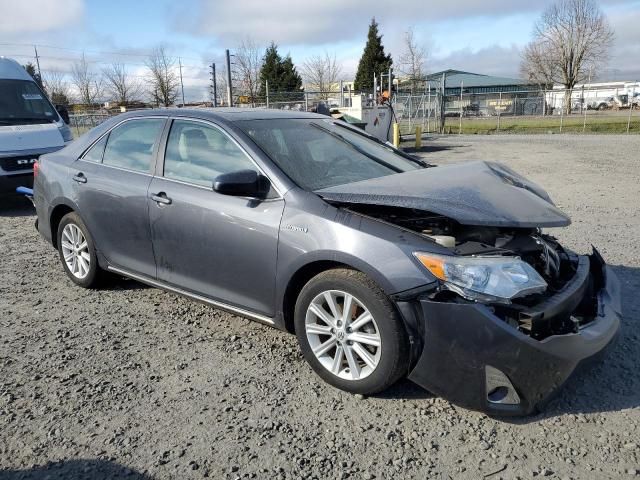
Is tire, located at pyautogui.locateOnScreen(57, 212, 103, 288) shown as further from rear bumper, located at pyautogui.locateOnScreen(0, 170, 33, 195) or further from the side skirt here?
rear bumper, located at pyautogui.locateOnScreen(0, 170, 33, 195)

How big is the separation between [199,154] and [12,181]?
6.25 m

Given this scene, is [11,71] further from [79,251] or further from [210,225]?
[210,225]

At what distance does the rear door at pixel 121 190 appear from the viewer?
4207mm

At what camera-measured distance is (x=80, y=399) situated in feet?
10.4

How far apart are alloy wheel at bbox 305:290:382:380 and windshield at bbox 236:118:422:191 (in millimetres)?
790

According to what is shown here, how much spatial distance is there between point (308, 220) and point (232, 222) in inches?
23.9

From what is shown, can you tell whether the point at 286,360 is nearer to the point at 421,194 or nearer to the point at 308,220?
the point at 308,220

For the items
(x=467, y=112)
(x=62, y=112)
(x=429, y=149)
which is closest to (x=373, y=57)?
(x=467, y=112)

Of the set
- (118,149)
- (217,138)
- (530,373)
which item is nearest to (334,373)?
(530,373)

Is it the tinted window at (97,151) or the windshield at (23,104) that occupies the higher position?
the windshield at (23,104)

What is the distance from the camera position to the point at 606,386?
321 cm

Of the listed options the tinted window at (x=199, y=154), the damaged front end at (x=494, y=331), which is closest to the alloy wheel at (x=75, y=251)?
the tinted window at (x=199, y=154)

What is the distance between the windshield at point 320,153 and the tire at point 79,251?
6.27ft

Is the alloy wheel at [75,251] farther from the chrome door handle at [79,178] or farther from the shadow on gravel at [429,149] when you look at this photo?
the shadow on gravel at [429,149]
